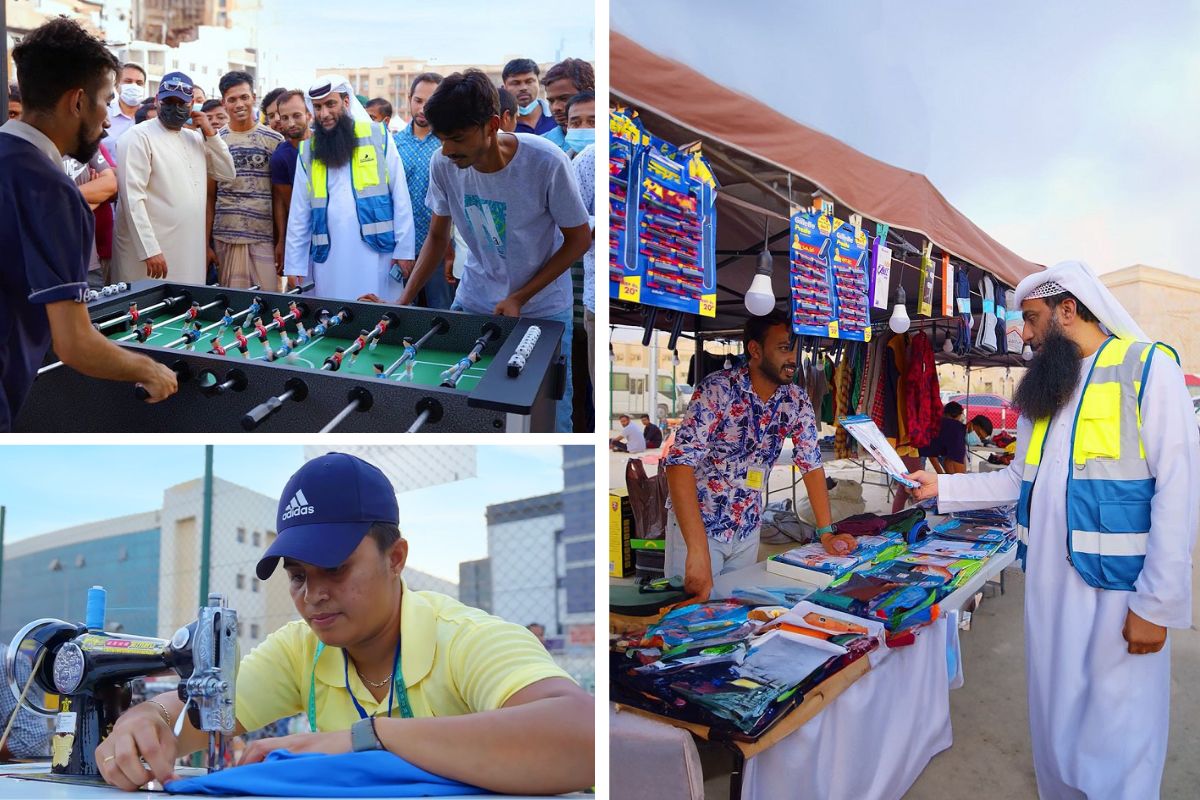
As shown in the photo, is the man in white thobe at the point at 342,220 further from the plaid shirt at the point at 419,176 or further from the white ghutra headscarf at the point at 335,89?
the plaid shirt at the point at 419,176

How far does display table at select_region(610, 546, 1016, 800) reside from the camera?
1.66 meters

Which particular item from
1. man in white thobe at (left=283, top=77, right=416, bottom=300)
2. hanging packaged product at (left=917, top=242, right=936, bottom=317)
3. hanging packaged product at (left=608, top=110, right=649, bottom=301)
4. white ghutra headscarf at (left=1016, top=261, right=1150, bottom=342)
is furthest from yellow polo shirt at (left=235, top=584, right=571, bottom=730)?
hanging packaged product at (left=917, top=242, right=936, bottom=317)

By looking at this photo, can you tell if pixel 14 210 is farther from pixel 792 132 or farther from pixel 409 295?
pixel 792 132

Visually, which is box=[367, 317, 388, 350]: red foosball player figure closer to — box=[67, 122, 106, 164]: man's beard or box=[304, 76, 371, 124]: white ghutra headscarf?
box=[67, 122, 106, 164]: man's beard

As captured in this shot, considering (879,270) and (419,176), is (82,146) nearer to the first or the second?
(419,176)

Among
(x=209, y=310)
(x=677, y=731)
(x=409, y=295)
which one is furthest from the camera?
(x=409, y=295)

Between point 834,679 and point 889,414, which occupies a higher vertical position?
point 889,414

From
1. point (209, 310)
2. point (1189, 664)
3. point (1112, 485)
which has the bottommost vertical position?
point (1189, 664)

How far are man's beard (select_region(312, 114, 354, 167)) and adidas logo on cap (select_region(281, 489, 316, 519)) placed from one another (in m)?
2.55

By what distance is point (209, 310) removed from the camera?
2539 mm

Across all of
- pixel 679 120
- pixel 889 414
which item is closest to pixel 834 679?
pixel 679 120

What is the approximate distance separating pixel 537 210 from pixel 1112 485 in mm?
1903

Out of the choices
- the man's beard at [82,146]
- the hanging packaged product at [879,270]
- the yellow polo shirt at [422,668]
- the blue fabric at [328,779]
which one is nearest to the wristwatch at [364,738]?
the blue fabric at [328,779]

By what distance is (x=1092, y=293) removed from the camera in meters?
2.15
